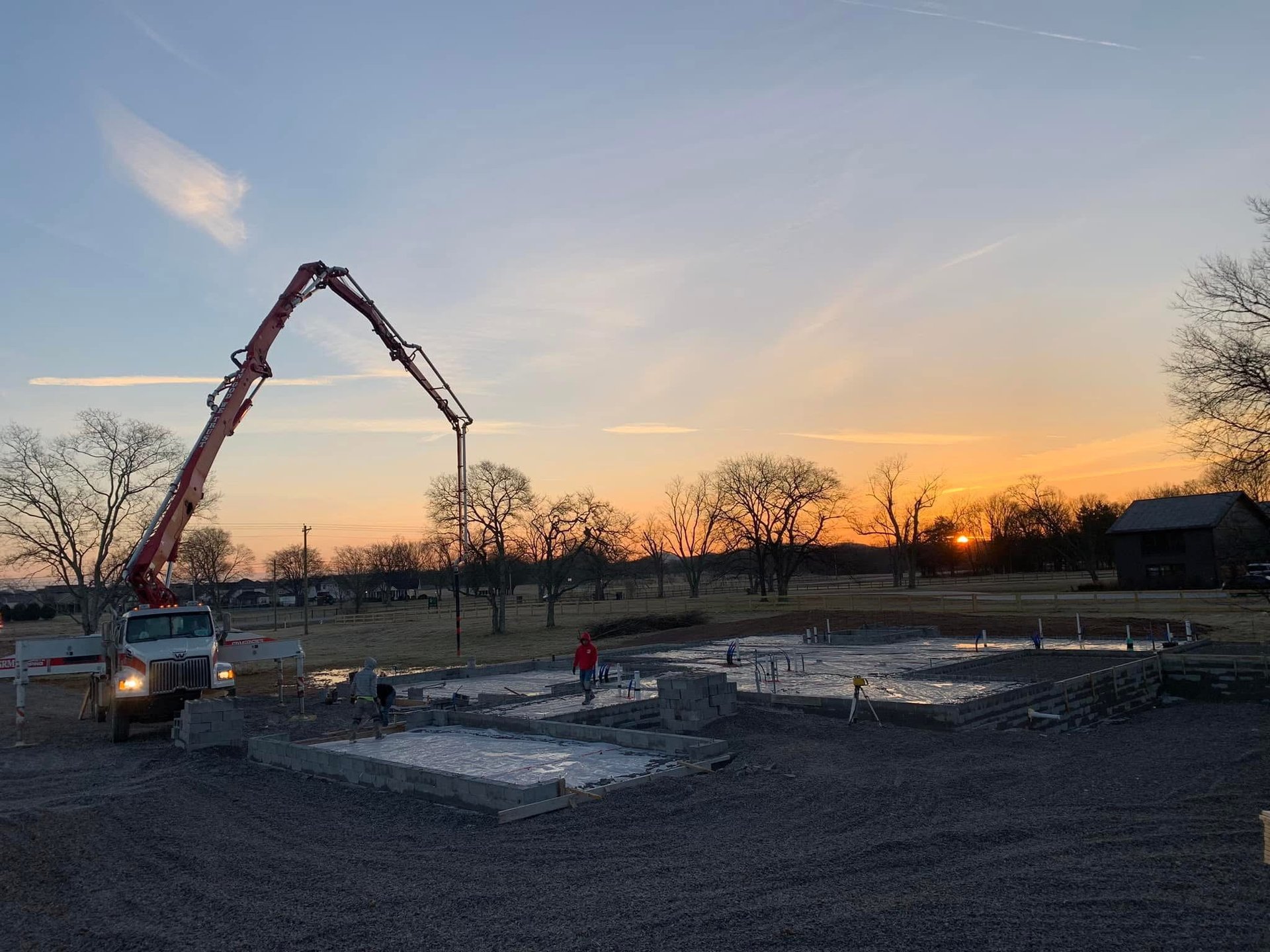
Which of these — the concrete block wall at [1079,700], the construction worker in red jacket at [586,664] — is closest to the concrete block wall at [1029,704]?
the concrete block wall at [1079,700]

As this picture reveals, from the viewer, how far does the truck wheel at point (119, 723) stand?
16.3 metres

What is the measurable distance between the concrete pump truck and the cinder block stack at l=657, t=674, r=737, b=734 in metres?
9.28

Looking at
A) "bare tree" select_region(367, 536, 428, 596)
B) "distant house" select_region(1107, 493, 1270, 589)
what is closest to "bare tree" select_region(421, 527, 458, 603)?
"bare tree" select_region(367, 536, 428, 596)

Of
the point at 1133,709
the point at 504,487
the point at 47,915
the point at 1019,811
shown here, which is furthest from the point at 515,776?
the point at 504,487

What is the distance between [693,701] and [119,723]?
1130 cm

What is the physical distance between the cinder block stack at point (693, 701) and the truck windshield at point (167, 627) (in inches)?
381

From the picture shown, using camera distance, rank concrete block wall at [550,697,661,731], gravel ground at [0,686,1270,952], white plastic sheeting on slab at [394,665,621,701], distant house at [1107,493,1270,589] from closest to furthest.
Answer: gravel ground at [0,686,1270,952] < concrete block wall at [550,697,661,731] < white plastic sheeting on slab at [394,665,621,701] < distant house at [1107,493,1270,589]

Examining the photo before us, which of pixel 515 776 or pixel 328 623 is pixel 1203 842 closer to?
pixel 515 776

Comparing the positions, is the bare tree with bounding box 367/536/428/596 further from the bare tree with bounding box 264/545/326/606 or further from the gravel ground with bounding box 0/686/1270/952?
the gravel ground with bounding box 0/686/1270/952

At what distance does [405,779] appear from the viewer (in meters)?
11.0

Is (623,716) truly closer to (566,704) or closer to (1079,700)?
(566,704)

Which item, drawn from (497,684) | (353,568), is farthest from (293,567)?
(497,684)

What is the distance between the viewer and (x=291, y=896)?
7.43 m

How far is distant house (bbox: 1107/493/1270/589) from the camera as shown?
4847 centimetres
